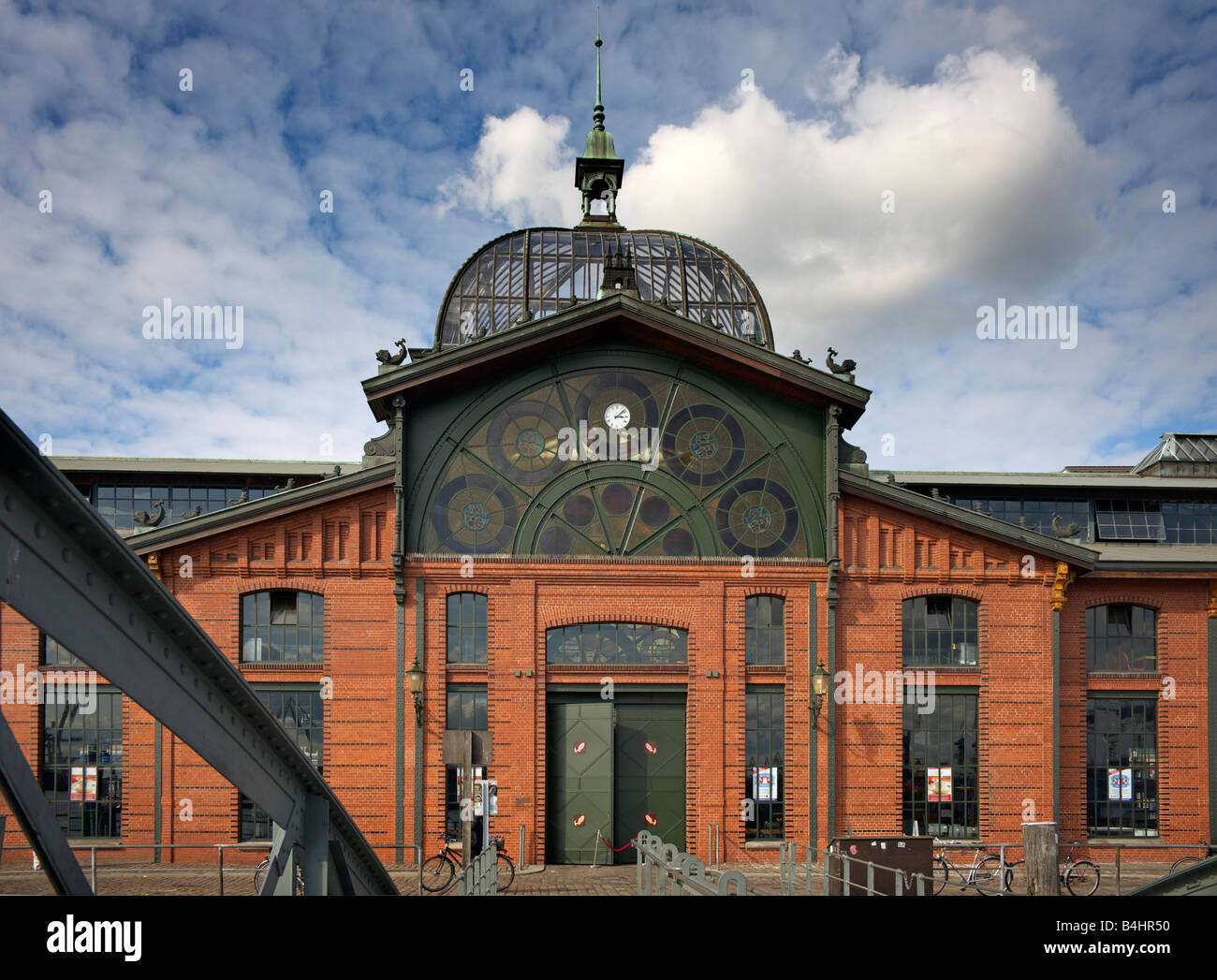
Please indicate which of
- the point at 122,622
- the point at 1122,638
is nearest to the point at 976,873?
the point at 1122,638

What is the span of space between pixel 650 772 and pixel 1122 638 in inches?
509

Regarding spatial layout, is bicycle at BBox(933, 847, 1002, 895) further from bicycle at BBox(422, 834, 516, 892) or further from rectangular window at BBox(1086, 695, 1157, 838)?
bicycle at BBox(422, 834, 516, 892)

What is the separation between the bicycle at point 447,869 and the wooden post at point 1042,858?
10.4 m

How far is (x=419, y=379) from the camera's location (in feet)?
64.9

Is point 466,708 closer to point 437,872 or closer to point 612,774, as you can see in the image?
point 437,872

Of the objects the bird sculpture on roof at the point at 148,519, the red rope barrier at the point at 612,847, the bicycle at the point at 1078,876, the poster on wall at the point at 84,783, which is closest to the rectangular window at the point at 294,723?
the poster on wall at the point at 84,783

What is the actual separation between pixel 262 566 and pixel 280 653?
2095mm

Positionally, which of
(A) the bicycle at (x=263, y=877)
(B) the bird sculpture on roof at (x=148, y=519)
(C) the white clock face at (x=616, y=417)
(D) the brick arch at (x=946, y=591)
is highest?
(C) the white clock face at (x=616, y=417)

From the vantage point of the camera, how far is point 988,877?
1898cm

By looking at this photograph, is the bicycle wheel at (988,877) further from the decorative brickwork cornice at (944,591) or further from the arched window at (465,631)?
the arched window at (465,631)

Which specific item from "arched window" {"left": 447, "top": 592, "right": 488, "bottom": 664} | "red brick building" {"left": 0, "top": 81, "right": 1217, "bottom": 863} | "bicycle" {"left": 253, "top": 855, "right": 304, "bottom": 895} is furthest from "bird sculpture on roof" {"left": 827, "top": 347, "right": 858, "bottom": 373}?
"bicycle" {"left": 253, "top": 855, "right": 304, "bottom": 895}

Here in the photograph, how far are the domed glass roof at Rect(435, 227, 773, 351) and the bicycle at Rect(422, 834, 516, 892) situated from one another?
1432cm

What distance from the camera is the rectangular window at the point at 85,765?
66.6 ft

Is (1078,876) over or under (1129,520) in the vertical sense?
under
